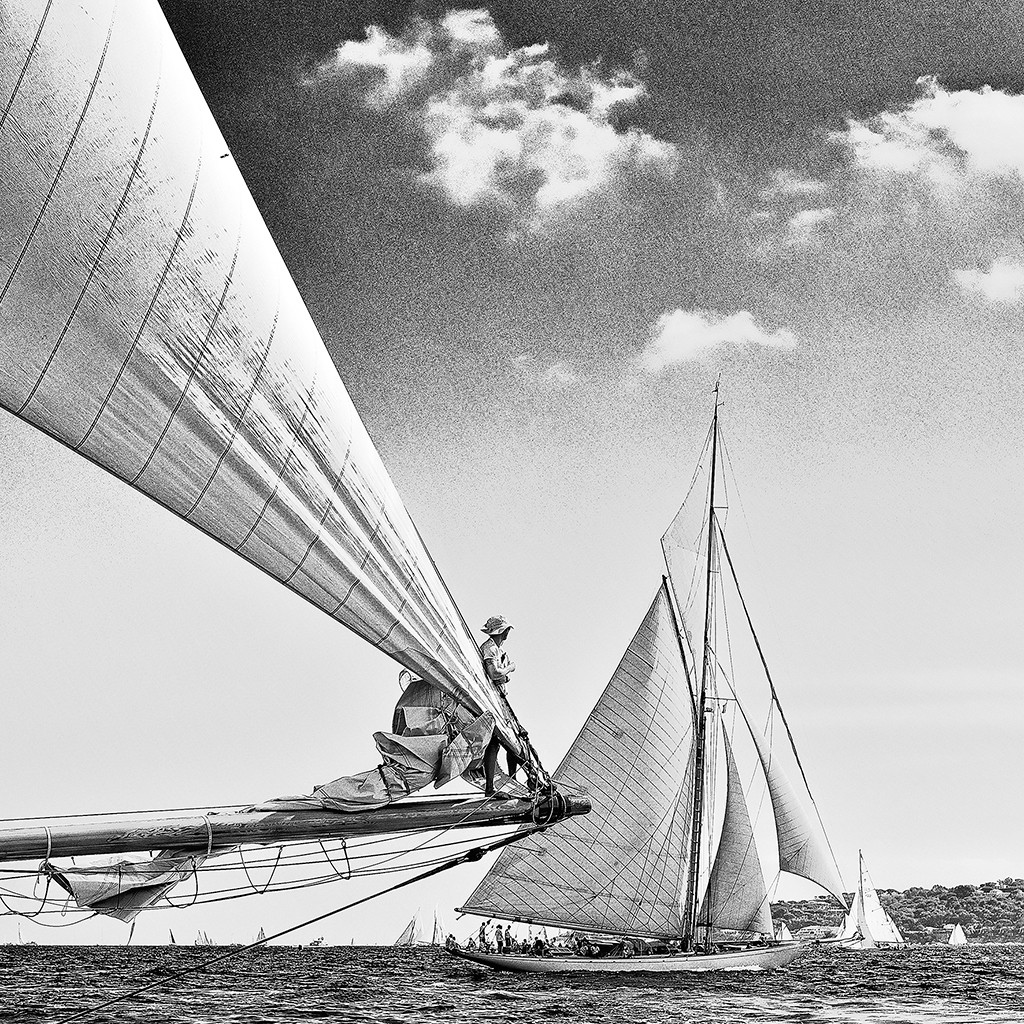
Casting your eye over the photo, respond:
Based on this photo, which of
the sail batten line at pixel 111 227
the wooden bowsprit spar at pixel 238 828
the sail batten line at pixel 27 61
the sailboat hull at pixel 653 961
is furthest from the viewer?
the sailboat hull at pixel 653 961

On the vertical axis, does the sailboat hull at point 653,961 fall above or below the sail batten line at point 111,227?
above

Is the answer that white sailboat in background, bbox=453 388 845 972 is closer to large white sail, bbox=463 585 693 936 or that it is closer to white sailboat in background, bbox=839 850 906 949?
large white sail, bbox=463 585 693 936

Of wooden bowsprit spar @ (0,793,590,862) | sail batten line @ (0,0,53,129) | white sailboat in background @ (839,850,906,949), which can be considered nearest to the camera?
sail batten line @ (0,0,53,129)

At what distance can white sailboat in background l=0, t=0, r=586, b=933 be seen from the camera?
5609 millimetres

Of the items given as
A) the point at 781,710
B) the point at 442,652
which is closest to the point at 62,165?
the point at 442,652

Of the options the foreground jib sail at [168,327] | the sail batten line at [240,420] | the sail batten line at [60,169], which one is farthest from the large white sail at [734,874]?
the sail batten line at [60,169]

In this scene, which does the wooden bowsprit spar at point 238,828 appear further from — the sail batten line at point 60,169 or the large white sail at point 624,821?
the large white sail at point 624,821

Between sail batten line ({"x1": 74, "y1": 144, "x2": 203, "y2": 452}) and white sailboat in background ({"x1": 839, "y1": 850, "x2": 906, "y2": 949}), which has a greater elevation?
white sailboat in background ({"x1": 839, "y1": 850, "x2": 906, "y2": 949})

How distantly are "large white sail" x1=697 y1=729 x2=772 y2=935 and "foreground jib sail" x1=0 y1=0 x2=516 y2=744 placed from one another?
1514 inches

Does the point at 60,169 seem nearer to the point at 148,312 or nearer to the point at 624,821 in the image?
the point at 148,312

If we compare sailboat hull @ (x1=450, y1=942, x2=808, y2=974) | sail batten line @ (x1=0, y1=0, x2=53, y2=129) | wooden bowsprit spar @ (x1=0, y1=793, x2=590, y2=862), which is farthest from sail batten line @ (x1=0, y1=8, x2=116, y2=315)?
sailboat hull @ (x1=450, y1=942, x2=808, y2=974)

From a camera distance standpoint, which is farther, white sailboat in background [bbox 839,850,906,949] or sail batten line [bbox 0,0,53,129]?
white sailboat in background [bbox 839,850,906,949]

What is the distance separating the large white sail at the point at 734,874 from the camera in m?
44.3

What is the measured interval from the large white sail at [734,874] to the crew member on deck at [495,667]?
121ft
